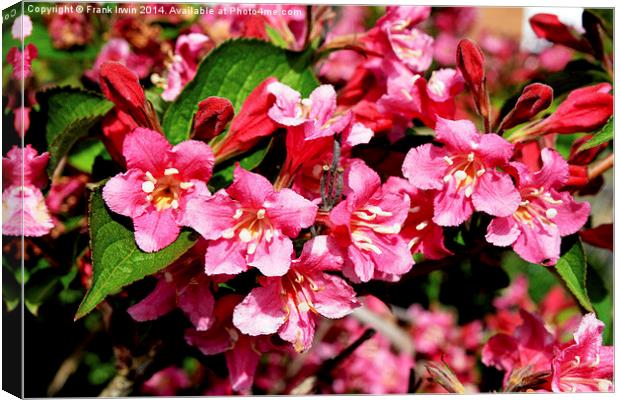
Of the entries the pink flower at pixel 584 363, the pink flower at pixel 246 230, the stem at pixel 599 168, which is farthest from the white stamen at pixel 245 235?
the stem at pixel 599 168

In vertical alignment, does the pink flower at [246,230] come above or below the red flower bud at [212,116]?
below

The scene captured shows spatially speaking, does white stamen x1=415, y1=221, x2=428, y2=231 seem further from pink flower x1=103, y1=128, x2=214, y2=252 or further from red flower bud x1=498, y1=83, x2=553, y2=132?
pink flower x1=103, y1=128, x2=214, y2=252

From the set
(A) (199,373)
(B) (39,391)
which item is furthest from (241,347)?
(A) (199,373)

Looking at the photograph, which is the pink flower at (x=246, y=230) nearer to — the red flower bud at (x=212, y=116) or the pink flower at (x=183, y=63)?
the red flower bud at (x=212, y=116)

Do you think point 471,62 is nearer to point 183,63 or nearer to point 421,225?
point 421,225

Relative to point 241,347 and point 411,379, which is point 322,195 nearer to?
point 241,347


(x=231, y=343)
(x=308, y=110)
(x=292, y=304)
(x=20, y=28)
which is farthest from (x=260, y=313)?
(x=20, y=28)
